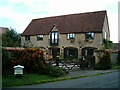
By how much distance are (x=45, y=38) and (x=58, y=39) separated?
114 inches

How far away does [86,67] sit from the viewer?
1798 centimetres

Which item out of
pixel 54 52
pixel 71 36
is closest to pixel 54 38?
pixel 54 52

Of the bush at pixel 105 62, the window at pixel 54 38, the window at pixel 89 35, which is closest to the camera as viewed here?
the bush at pixel 105 62

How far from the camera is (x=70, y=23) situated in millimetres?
33469

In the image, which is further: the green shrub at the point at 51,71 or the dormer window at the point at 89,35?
the dormer window at the point at 89,35

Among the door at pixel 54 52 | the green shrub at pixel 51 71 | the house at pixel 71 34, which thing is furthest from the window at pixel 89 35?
the green shrub at pixel 51 71

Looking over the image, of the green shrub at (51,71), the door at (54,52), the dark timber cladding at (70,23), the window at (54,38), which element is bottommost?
the green shrub at (51,71)

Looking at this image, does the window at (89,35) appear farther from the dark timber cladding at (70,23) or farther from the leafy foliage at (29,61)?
the leafy foliage at (29,61)

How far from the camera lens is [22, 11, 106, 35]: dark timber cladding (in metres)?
30.3

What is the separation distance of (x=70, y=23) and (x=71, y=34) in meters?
2.82

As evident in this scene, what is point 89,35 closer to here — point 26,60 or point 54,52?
point 54,52

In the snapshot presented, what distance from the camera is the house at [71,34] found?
29609mm

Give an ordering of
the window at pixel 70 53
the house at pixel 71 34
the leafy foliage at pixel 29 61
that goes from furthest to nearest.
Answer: the window at pixel 70 53 → the house at pixel 71 34 → the leafy foliage at pixel 29 61

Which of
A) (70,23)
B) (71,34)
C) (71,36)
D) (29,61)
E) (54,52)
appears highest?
(70,23)
